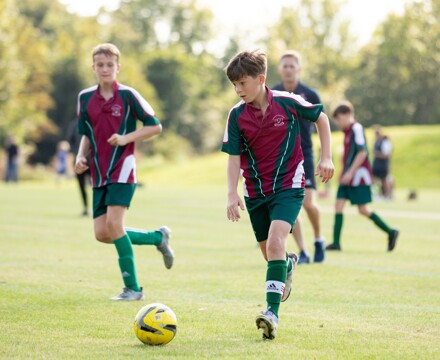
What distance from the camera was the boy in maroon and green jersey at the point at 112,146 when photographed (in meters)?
7.88

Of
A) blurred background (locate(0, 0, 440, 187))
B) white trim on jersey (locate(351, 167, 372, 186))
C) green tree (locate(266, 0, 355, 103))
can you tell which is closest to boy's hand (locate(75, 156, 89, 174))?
white trim on jersey (locate(351, 167, 372, 186))

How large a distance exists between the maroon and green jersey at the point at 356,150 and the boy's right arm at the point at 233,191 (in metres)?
5.85

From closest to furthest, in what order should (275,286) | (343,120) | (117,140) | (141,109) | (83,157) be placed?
(275,286) → (117,140) → (141,109) → (83,157) → (343,120)

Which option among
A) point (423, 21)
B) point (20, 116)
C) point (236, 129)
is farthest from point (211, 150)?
point (236, 129)

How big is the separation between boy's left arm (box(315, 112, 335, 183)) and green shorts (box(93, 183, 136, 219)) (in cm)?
196

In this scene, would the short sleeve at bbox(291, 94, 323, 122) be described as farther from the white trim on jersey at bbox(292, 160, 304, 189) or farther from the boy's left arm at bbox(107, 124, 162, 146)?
the boy's left arm at bbox(107, 124, 162, 146)

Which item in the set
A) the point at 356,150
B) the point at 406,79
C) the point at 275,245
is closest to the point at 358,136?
the point at 356,150

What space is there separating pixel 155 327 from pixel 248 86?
1794mm

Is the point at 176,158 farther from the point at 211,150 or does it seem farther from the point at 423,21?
the point at 423,21

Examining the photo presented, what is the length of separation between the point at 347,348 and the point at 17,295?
333 centimetres

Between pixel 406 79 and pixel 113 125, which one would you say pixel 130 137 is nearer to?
pixel 113 125

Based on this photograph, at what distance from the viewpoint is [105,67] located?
25.9 feet

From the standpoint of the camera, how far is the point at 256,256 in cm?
1170

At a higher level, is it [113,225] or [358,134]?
[358,134]
